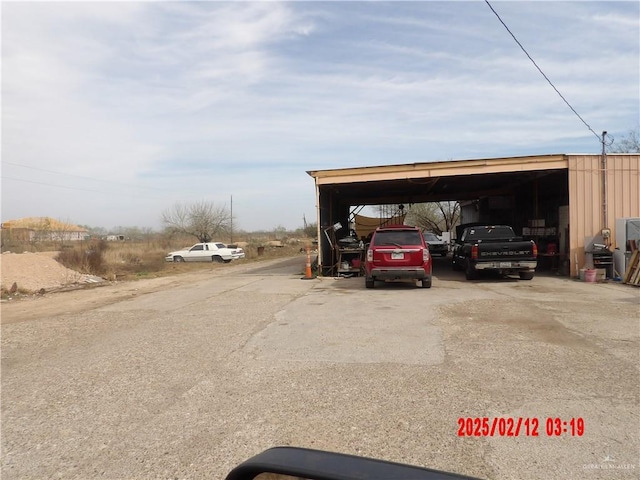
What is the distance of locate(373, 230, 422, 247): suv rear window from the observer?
40.6 feet

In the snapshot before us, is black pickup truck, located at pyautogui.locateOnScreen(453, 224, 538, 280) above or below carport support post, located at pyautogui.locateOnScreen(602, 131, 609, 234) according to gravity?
below

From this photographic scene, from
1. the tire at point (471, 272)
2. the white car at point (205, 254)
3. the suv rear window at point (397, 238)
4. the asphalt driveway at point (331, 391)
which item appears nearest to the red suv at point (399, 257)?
the suv rear window at point (397, 238)

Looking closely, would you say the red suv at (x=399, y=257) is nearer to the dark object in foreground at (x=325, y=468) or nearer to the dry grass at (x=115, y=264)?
the dark object in foreground at (x=325, y=468)

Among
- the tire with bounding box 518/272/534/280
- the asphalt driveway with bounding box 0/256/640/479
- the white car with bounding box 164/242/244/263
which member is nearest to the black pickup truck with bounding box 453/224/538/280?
the tire with bounding box 518/272/534/280

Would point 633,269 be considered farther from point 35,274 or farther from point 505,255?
point 35,274

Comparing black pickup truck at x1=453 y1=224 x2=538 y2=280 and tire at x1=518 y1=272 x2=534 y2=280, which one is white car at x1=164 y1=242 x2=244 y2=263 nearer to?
black pickup truck at x1=453 y1=224 x2=538 y2=280

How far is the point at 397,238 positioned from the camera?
12461 mm

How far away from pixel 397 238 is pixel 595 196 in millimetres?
7443

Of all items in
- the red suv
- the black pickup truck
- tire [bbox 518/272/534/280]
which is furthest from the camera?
tire [bbox 518/272/534/280]

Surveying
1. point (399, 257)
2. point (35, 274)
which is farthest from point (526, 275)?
point (35, 274)

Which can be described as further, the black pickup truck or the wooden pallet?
the black pickup truck

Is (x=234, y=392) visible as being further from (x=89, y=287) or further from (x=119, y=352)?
(x=89, y=287)

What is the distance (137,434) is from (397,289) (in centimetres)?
979

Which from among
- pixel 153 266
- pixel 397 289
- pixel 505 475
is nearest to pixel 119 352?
pixel 505 475
